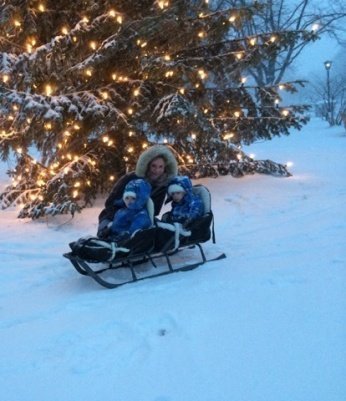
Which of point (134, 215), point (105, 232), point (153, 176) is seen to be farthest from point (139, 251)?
point (153, 176)

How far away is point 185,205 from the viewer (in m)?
5.21

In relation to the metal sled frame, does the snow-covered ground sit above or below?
below

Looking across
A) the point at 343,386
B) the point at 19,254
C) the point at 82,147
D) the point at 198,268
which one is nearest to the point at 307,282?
the point at 198,268

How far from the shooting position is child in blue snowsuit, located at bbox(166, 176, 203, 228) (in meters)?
5.13

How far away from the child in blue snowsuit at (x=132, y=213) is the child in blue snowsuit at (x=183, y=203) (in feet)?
1.36

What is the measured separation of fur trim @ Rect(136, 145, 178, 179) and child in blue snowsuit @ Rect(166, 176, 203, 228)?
270 millimetres

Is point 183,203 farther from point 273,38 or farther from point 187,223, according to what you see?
point 273,38

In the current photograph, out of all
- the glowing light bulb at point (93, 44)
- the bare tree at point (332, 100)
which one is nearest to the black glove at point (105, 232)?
the glowing light bulb at point (93, 44)

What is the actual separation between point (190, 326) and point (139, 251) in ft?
4.06

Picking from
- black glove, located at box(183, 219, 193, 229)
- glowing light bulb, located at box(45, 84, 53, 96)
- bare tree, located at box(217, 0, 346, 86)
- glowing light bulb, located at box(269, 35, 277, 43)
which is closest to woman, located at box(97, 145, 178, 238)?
black glove, located at box(183, 219, 193, 229)

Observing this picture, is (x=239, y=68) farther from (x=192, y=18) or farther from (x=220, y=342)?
(x=220, y=342)

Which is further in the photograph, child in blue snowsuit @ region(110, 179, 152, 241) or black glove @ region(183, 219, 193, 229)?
black glove @ region(183, 219, 193, 229)

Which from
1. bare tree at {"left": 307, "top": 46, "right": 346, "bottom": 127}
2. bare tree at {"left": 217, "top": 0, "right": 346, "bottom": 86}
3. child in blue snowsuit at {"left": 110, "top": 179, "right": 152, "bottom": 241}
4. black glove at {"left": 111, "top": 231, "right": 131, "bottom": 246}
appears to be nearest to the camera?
black glove at {"left": 111, "top": 231, "right": 131, "bottom": 246}

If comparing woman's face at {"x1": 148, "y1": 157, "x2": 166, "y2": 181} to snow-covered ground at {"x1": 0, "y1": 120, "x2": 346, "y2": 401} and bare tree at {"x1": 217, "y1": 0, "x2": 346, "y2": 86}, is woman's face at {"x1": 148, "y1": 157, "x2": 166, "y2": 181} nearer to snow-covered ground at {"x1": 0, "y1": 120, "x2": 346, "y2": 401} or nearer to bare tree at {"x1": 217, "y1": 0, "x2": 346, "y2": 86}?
snow-covered ground at {"x1": 0, "y1": 120, "x2": 346, "y2": 401}
